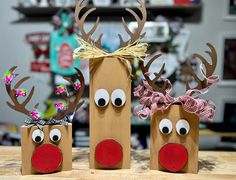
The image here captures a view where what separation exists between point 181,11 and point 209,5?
0.74 ft

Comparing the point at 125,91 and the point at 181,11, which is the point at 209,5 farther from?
the point at 125,91

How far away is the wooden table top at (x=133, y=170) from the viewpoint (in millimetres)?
904

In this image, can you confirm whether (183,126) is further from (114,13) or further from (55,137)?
(114,13)

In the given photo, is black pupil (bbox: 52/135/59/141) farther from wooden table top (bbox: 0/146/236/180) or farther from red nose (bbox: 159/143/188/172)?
red nose (bbox: 159/143/188/172)

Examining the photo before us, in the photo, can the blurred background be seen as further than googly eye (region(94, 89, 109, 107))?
Yes

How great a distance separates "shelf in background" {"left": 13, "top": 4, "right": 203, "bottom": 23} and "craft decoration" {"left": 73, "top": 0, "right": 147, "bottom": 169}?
4.00 ft

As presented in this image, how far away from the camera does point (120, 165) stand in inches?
38.1

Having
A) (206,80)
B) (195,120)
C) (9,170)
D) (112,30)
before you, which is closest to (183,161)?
(195,120)

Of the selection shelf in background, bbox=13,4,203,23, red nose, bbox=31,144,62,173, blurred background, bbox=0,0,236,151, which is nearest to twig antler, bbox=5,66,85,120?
red nose, bbox=31,144,62,173

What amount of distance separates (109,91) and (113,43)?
124cm

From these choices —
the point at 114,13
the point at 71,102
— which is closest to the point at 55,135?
the point at 71,102

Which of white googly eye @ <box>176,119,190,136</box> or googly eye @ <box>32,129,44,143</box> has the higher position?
white googly eye @ <box>176,119,190,136</box>

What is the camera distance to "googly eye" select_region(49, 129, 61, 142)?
92cm

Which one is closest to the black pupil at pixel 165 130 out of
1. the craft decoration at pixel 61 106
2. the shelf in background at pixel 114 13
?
the craft decoration at pixel 61 106
